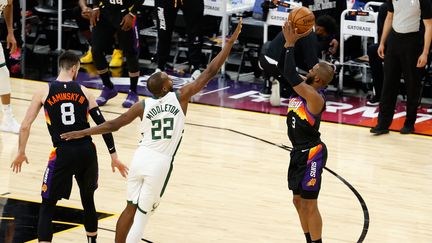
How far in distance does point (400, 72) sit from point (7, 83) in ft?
16.2

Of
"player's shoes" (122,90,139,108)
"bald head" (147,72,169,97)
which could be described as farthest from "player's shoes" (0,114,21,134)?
"bald head" (147,72,169,97)

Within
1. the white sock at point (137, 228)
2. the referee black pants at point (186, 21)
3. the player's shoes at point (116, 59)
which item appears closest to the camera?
the white sock at point (137, 228)

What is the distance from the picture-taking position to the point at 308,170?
7758 millimetres

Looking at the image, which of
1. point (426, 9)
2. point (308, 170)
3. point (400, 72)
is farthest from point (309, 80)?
point (400, 72)

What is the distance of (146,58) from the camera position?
55.1ft

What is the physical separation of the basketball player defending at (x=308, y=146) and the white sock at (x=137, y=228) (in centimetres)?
131

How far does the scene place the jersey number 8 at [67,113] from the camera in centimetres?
761

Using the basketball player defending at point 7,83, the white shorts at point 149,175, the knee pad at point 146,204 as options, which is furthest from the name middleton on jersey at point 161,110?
the basketball player defending at point 7,83

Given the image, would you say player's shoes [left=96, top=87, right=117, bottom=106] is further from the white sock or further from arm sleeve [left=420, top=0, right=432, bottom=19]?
the white sock

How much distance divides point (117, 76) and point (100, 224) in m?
6.84

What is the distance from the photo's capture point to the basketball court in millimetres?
8766

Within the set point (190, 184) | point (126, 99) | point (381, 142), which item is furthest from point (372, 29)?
point (190, 184)

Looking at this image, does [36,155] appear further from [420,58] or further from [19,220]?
[420,58]

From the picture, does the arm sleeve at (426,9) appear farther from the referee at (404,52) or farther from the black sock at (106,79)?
the black sock at (106,79)
